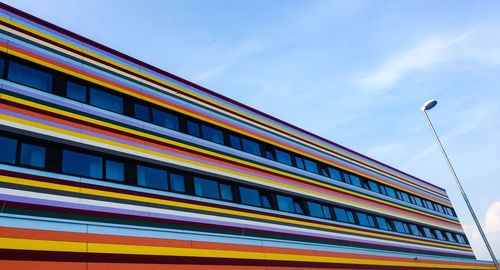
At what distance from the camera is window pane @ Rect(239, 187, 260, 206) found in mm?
20441

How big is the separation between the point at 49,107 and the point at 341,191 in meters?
20.9

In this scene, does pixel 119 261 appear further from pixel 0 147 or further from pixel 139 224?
pixel 0 147

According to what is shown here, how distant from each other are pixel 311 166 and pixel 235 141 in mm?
7913

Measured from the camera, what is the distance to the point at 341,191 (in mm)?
28719

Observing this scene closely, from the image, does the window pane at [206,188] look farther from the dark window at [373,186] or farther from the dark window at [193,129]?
the dark window at [373,186]

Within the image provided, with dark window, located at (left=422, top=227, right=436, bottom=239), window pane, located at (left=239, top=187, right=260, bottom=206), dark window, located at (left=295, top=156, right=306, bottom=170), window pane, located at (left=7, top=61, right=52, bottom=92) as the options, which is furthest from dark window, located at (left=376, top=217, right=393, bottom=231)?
window pane, located at (left=7, top=61, right=52, bottom=92)

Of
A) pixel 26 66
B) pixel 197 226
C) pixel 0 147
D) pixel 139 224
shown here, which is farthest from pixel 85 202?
pixel 26 66

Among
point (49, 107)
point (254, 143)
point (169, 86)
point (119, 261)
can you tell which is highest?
point (169, 86)

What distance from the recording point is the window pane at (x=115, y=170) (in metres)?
15.3

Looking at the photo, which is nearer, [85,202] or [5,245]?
[5,245]

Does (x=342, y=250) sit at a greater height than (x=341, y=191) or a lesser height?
lesser

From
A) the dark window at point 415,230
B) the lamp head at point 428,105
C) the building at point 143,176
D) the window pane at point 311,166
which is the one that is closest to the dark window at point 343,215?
the building at point 143,176

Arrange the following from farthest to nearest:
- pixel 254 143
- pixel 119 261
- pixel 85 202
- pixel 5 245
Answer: pixel 254 143 → pixel 85 202 → pixel 119 261 → pixel 5 245

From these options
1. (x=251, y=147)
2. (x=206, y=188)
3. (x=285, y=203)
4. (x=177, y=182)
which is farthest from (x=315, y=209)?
(x=177, y=182)
